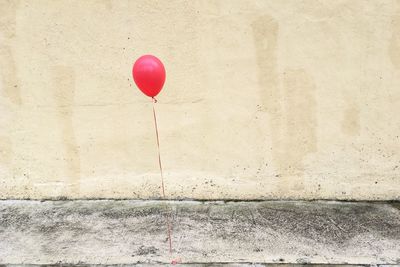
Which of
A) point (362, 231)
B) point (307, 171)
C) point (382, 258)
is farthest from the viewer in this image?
point (307, 171)

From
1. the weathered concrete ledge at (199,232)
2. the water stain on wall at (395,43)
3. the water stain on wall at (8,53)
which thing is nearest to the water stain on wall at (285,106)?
the weathered concrete ledge at (199,232)

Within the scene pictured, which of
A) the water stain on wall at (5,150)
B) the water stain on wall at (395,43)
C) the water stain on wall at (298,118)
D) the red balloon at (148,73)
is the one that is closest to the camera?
the red balloon at (148,73)

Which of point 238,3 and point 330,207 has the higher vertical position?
point 238,3

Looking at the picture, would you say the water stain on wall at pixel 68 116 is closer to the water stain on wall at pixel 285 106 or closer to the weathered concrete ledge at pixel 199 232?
the weathered concrete ledge at pixel 199 232

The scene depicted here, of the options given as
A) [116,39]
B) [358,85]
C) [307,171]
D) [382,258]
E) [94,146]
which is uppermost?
[116,39]

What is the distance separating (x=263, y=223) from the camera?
Result: 383 cm

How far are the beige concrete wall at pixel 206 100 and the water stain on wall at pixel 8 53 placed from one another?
10 mm

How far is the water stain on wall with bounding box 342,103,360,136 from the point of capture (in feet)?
14.0

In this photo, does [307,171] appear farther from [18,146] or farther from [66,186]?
[18,146]

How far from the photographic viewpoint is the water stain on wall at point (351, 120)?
168 inches

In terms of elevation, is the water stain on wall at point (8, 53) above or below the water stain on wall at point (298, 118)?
above

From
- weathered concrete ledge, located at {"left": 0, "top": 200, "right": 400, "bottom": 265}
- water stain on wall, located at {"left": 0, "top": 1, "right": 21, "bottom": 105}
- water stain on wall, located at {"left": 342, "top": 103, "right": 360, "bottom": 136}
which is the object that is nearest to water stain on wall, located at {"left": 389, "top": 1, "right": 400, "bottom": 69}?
water stain on wall, located at {"left": 342, "top": 103, "right": 360, "bottom": 136}

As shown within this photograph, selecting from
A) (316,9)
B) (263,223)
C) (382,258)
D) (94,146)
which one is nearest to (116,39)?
(94,146)

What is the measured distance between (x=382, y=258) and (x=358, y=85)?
1756 mm
